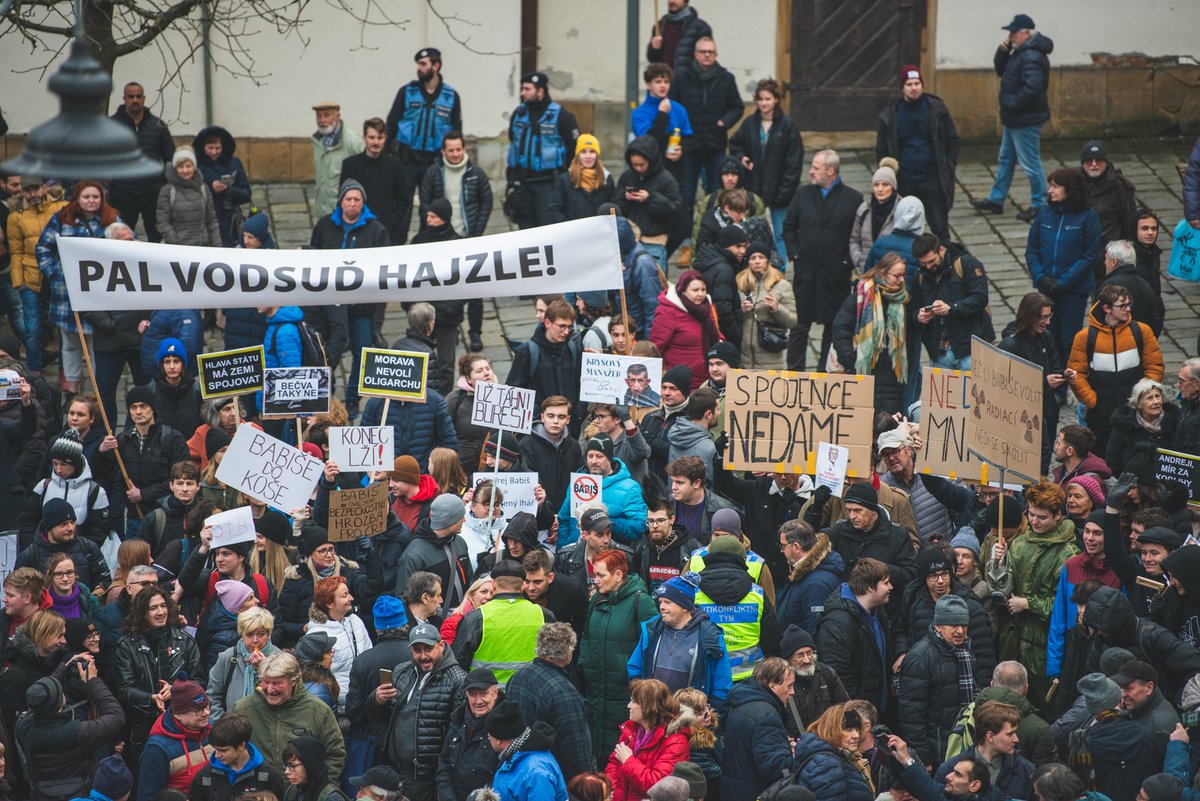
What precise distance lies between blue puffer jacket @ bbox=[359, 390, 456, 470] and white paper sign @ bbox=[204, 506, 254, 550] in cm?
222

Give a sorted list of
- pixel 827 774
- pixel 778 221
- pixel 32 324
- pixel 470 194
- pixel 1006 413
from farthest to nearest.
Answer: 1. pixel 778 221
2. pixel 470 194
3. pixel 32 324
4. pixel 1006 413
5. pixel 827 774

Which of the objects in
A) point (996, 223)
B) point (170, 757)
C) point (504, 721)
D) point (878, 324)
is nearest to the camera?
point (504, 721)

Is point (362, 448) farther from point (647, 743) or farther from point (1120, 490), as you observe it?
point (1120, 490)

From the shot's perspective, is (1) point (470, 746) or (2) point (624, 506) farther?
(2) point (624, 506)

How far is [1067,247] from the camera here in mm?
14695

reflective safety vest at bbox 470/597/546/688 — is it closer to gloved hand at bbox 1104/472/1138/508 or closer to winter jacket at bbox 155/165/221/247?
gloved hand at bbox 1104/472/1138/508

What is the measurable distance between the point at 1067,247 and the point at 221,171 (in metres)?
7.43

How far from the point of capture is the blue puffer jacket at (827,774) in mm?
8203

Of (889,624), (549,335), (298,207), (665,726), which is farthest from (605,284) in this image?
(298,207)

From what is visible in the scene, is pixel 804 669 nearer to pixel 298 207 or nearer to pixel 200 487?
pixel 200 487

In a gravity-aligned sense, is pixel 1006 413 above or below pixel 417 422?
above

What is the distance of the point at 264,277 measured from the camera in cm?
1216

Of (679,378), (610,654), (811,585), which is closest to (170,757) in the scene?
(610,654)

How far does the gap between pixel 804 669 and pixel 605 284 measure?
4067mm
